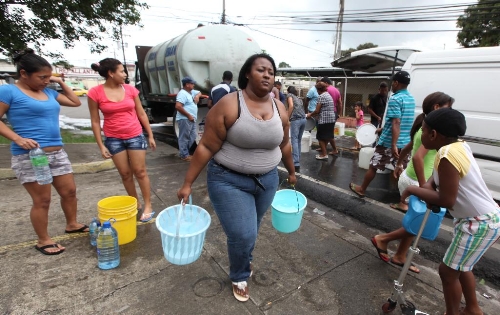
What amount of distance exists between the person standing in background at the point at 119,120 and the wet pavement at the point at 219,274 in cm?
74

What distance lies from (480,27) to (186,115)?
18589 mm

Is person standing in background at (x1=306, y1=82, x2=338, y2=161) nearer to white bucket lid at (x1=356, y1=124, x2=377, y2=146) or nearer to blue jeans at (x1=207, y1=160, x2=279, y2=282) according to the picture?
white bucket lid at (x1=356, y1=124, x2=377, y2=146)

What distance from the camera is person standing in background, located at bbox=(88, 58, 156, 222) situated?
2945 millimetres

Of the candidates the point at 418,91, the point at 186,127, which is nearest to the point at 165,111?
the point at 186,127

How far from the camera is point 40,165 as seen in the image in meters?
2.44

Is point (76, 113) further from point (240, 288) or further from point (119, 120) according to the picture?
point (240, 288)

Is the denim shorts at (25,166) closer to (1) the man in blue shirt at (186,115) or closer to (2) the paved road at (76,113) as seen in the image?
(1) the man in blue shirt at (186,115)

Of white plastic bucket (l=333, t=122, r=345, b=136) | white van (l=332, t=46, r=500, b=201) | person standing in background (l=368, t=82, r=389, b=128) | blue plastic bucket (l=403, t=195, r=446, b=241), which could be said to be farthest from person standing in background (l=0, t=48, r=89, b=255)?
white plastic bucket (l=333, t=122, r=345, b=136)

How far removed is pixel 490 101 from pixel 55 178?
16.3 feet

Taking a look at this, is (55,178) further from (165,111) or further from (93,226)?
(165,111)

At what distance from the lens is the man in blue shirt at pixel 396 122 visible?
143 inches

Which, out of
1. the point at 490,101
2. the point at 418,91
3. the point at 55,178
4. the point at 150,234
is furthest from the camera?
the point at 418,91

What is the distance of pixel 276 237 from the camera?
10.2 feet

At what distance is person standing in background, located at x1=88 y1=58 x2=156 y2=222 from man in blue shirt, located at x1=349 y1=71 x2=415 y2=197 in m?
3.00
